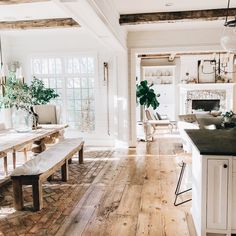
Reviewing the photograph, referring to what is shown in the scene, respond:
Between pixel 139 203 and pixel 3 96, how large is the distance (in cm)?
478

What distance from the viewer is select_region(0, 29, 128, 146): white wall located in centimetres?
723

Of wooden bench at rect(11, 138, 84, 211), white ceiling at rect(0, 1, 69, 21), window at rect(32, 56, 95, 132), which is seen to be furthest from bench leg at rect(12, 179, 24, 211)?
window at rect(32, 56, 95, 132)

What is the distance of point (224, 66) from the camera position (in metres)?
10.5

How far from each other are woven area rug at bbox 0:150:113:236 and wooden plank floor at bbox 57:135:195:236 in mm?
118

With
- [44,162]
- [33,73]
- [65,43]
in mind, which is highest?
[65,43]

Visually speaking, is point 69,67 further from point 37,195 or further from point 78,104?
point 37,195

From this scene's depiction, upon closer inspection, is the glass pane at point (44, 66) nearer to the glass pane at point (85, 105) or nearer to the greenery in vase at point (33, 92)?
the greenery in vase at point (33, 92)

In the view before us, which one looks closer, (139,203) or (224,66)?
(139,203)

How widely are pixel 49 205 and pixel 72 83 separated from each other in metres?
4.42

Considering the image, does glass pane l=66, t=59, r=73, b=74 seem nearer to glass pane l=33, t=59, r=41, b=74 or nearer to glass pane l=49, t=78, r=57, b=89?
glass pane l=49, t=78, r=57, b=89

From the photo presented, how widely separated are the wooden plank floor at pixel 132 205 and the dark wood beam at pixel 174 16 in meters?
2.69

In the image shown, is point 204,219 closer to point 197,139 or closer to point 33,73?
point 197,139

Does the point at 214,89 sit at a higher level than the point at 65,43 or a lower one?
lower

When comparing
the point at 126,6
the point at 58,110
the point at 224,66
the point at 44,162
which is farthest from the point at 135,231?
the point at 224,66
